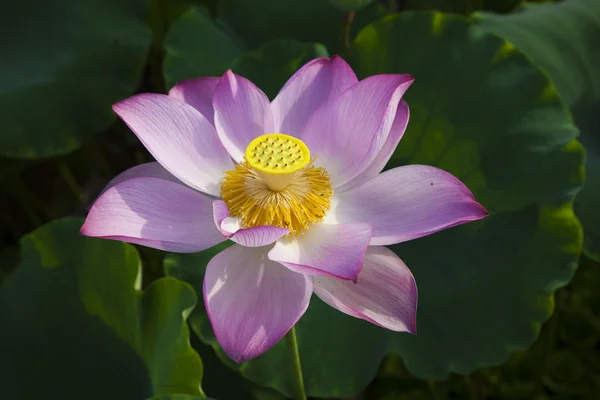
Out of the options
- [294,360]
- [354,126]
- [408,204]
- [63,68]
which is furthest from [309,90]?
[63,68]

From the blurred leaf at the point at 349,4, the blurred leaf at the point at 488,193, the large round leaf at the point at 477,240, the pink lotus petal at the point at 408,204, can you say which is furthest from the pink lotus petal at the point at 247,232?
Answer: the blurred leaf at the point at 349,4

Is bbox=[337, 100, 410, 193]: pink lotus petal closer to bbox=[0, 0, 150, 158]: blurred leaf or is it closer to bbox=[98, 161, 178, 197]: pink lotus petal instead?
bbox=[98, 161, 178, 197]: pink lotus petal

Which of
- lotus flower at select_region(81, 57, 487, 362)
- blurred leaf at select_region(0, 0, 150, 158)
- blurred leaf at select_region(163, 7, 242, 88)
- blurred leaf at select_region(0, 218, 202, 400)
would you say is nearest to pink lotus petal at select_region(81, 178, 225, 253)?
lotus flower at select_region(81, 57, 487, 362)

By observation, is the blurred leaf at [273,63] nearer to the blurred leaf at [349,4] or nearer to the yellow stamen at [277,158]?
the blurred leaf at [349,4]

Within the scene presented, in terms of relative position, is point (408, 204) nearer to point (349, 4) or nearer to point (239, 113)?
point (239, 113)

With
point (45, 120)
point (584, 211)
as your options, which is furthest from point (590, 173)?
point (45, 120)

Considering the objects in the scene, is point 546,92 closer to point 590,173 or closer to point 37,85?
point 590,173
